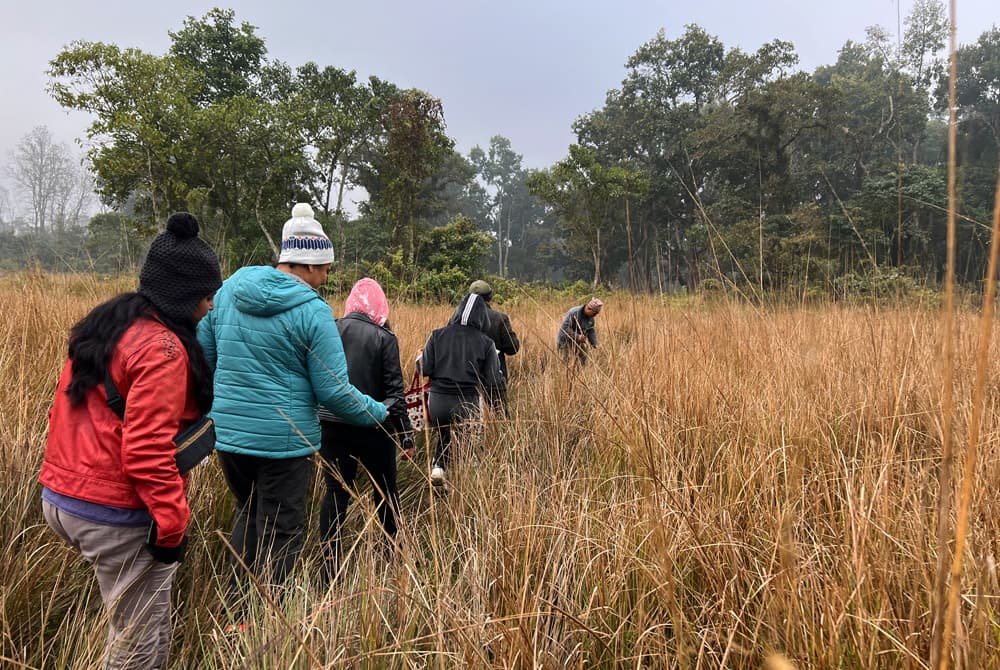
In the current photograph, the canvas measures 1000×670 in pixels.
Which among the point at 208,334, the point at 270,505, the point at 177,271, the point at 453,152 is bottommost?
the point at 270,505

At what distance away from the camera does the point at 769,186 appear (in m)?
25.1

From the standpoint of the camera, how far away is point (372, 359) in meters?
2.97

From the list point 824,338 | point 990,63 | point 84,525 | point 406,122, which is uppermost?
point 990,63

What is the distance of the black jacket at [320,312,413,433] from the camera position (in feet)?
9.71

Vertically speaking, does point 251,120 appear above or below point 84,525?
above

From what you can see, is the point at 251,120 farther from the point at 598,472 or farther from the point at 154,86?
the point at 598,472

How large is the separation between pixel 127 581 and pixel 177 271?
1021 mm

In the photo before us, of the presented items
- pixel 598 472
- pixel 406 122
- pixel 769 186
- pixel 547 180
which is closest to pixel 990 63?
pixel 769 186

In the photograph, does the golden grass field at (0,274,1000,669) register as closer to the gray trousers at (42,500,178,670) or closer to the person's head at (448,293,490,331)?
the gray trousers at (42,500,178,670)

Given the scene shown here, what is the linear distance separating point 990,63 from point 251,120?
46331mm

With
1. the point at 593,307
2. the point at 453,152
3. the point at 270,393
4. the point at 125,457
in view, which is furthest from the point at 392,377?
the point at 453,152

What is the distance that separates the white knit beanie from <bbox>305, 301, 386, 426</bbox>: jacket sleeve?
1.03ft

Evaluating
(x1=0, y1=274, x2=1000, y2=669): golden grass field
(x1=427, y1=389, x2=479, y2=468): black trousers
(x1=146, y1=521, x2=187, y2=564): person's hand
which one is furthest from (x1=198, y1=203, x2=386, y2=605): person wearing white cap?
(x1=427, y1=389, x2=479, y2=468): black trousers

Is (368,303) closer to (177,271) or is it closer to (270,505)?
(270,505)
